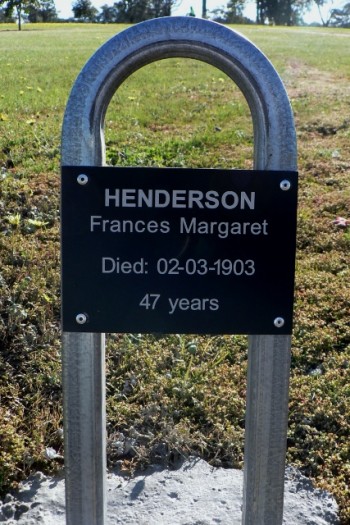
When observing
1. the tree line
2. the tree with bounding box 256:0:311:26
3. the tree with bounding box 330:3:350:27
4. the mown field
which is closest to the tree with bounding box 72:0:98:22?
the tree line

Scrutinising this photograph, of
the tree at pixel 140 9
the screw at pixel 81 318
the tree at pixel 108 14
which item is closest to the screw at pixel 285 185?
the screw at pixel 81 318

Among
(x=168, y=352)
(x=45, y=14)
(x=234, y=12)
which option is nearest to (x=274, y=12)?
(x=234, y=12)

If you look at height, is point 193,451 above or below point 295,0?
below

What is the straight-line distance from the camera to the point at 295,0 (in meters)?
76.4

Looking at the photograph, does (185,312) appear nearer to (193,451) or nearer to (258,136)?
(258,136)

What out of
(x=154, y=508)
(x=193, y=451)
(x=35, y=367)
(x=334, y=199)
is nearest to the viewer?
(x=154, y=508)

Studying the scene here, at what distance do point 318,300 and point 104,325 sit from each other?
2.68 metres

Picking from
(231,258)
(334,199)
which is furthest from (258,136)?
(334,199)

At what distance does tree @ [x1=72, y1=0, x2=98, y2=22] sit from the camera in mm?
70938

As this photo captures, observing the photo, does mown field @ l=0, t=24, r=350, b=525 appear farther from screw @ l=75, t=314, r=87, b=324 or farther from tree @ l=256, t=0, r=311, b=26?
tree @ l=256, t=0, r=311, b=26

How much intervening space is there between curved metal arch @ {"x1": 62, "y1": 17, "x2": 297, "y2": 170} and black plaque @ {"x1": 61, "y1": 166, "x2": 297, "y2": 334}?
0.07m

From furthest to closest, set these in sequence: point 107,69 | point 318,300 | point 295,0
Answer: point 295,0, point 318,300, point 107,69

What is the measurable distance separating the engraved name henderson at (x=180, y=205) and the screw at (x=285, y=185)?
74 millimetres

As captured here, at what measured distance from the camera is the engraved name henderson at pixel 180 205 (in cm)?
183
